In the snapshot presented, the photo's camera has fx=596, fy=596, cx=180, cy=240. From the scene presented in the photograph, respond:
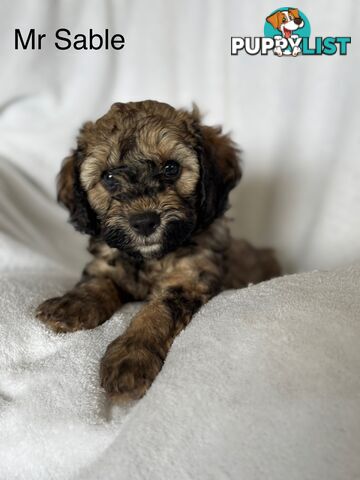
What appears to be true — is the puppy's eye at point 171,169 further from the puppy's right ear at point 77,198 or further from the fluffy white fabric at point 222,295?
the fluffy white fabric at point 222,295

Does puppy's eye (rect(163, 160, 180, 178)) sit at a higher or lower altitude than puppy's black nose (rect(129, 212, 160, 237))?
higher

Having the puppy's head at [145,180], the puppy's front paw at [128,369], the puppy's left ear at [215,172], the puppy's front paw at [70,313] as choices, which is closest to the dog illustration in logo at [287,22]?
the puppy's left ear at [215,172]

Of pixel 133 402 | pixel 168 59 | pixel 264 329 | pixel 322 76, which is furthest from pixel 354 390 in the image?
pixel 168 59

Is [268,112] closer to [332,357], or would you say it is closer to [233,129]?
[233,129]

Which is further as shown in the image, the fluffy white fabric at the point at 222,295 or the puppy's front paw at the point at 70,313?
the puppy's front paw at the point at 70,313

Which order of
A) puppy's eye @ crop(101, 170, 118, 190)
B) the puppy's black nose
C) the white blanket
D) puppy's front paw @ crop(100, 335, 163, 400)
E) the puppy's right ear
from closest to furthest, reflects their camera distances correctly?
1. the white blanket
2. puppy's front paw @ crop(100, 335, 163, 400)
3. the puppy's black nose
4. puppy's eye @ crop(101, 170, 118, 190)
5. the puppy's right ear

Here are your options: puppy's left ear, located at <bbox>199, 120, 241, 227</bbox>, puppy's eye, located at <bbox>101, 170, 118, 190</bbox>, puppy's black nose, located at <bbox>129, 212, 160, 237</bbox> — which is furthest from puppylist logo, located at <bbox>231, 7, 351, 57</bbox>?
puppy's black nose, located at <bbox>129, 212, 160, 237</bbox>

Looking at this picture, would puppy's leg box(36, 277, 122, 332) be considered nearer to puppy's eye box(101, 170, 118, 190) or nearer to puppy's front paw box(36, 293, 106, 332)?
puppy's front paw box(36, 293, 106, 332)
